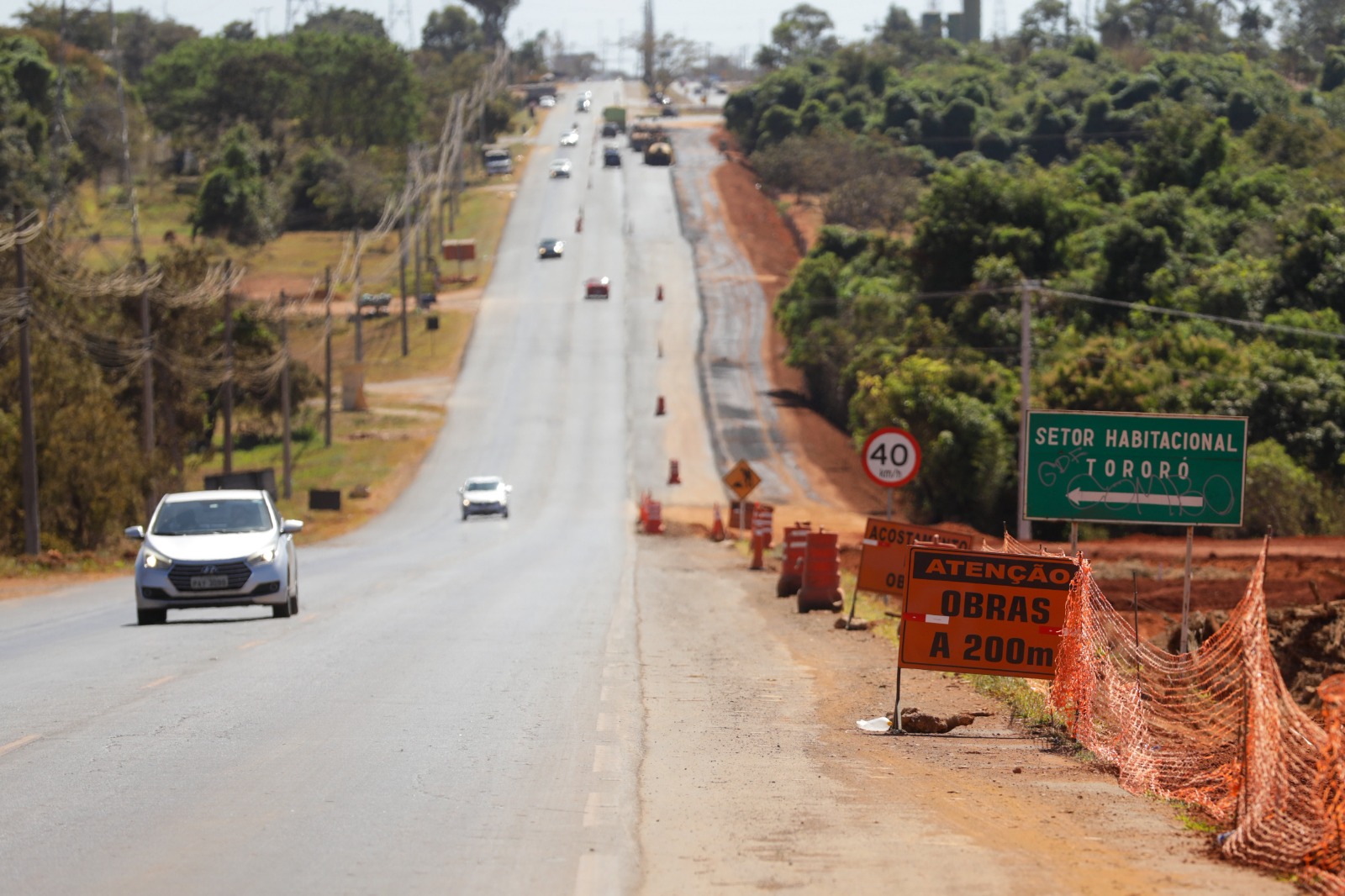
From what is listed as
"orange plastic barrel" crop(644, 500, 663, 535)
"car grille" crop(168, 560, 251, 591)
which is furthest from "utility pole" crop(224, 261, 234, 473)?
"car grille" crop(168, 560, 251, 591)

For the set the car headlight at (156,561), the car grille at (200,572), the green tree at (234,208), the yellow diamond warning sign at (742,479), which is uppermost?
the green tree at (234,208)

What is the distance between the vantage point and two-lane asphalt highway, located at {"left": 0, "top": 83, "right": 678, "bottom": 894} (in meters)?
7.93

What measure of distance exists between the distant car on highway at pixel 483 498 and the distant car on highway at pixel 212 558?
3454cm

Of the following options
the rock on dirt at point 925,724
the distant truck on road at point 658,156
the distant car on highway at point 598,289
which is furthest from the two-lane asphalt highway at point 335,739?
the distant truck on road at point 658,156

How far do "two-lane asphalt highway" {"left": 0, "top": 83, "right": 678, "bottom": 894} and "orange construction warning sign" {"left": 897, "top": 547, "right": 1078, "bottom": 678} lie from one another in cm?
263

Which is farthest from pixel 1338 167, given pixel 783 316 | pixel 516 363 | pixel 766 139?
pixel 766 139

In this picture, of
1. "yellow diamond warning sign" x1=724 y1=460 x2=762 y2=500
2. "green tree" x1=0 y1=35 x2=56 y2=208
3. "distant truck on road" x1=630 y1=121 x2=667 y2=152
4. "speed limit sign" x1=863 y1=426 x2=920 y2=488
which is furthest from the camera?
"distant truck on road" x1=630 y1=121 x2=667 y2=152

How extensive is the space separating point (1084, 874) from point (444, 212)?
12447 centimetres

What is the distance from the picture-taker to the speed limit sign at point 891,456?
21.4m

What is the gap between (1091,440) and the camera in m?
15.0

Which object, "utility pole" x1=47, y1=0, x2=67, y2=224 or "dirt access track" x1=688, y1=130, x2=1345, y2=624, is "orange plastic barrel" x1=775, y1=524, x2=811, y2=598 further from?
"utility pole" x1=47, y1=0, x2=67, y2=224

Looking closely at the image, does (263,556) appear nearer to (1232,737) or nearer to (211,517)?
(211,517)

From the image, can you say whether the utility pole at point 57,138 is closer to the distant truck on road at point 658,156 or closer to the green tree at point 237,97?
the green tree at point 237,97

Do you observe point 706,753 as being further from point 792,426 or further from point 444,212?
point 444,212
